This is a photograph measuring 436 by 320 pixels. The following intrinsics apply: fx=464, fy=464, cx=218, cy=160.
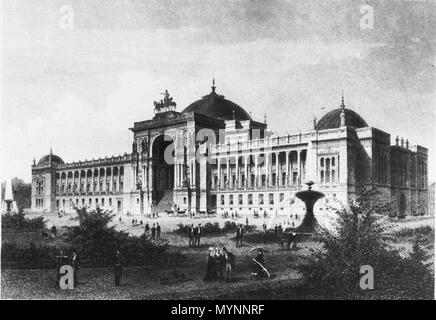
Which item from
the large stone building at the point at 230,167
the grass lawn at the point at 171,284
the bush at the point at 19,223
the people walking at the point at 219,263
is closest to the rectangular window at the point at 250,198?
the large stone building at the point at 230,167

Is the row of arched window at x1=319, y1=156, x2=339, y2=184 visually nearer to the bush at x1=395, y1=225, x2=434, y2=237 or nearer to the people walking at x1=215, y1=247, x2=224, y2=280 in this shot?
the bush at x1=395, y1=225, x2=434, y2=237

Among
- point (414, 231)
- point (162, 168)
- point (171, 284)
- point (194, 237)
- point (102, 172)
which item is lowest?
point (171, 284)

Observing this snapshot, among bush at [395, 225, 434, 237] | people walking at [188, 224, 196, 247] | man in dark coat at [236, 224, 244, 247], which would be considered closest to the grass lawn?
people walking at [188, 224, 196, 247]

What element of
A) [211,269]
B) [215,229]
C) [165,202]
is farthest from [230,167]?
[211,269]

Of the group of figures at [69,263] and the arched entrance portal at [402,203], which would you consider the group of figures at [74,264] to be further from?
the arched entrance portal at [402,203]

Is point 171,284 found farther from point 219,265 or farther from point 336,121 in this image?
point 336,121

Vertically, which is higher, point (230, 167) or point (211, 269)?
point (230, 167)
